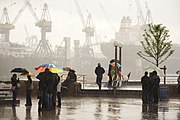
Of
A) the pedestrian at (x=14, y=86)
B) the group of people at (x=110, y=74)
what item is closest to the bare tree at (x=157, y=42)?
the group of people at (x=110, y=74)

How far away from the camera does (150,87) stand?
13180 millimetres

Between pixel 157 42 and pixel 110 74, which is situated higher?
pixel 157 42

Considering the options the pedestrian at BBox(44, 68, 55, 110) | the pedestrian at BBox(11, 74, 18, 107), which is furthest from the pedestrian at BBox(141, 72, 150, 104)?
the pedestrian at BBox(11, 74, 18, 107)

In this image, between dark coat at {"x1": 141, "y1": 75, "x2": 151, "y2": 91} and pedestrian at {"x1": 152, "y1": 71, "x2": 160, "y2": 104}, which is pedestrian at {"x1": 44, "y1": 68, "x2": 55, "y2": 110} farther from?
pedestrian at {"x1": 152, "y1": 71, "x2": 160, "y2": 104}

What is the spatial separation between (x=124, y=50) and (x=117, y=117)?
3424 inches

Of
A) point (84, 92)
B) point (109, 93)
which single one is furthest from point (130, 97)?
point (84, 92)

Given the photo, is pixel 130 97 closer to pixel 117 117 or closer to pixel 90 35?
pixel 117 117

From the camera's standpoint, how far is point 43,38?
385 feet

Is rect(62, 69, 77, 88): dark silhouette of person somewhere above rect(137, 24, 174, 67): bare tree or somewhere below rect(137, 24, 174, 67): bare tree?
below

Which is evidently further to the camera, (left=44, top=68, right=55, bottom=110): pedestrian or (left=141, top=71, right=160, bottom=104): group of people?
(left=141, top=71, right=160, bottom=104): group of people

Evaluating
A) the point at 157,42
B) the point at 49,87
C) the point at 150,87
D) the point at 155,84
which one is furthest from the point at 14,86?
the point at 157,42

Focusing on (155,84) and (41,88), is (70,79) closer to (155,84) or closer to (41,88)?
(155,84)

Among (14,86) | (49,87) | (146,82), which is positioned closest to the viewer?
(49,87)

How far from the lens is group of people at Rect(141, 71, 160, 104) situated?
13.0 meters
